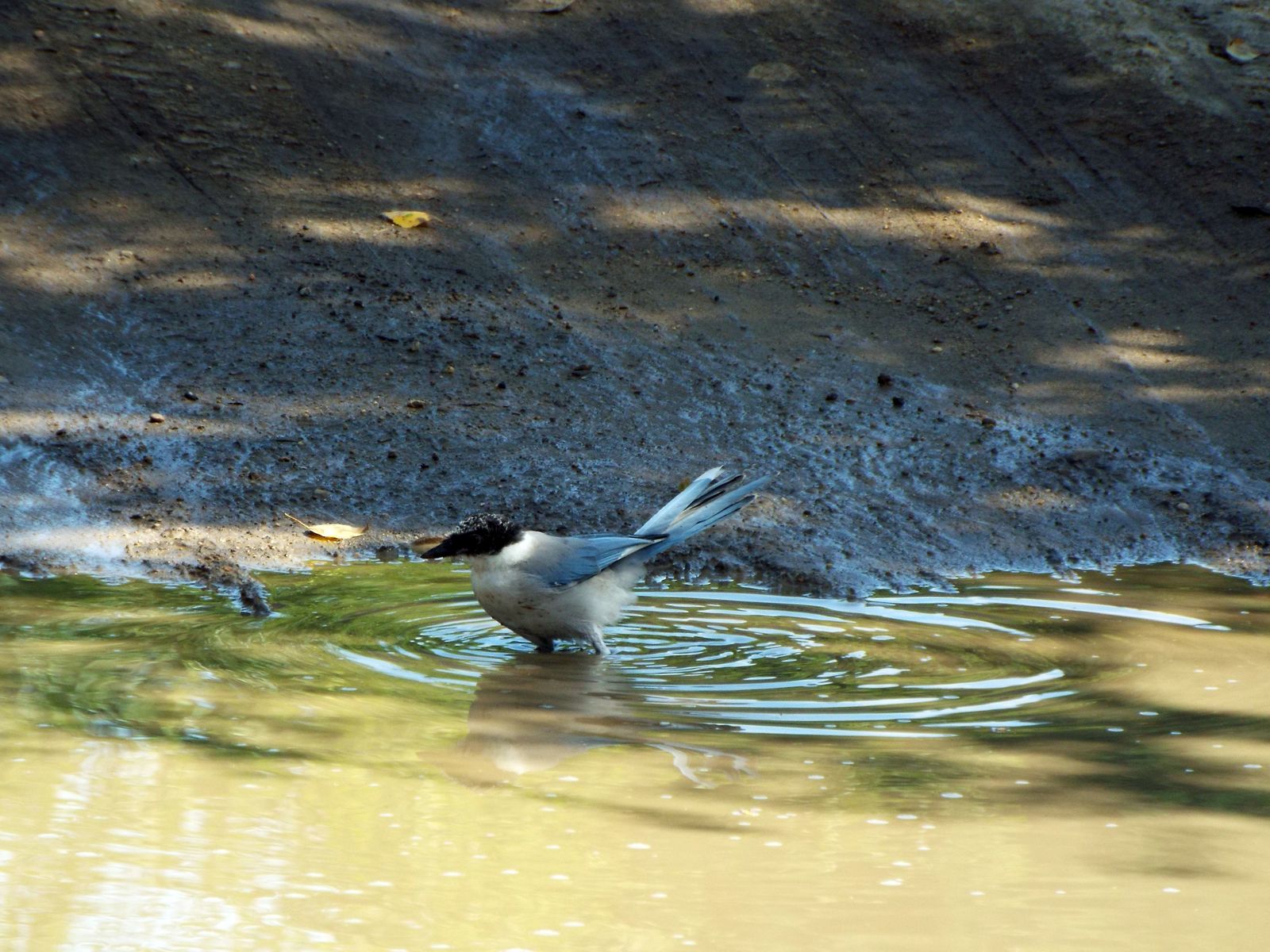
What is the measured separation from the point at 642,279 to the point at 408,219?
1.48 metres

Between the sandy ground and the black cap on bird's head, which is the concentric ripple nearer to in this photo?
the black cap on bird's head

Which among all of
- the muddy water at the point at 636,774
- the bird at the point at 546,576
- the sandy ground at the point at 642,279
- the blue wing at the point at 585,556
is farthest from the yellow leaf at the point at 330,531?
the blue wing at the point at 585,556

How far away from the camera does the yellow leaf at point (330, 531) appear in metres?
6.67

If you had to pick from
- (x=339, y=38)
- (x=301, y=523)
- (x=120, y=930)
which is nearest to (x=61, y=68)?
(x=339, y=38)

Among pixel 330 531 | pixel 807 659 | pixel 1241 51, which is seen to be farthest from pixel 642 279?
pixel 1241 51

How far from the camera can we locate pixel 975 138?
34.6ft

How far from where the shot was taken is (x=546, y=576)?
5.44 metres

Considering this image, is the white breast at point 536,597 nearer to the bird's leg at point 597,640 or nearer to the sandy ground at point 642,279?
the bird's leg at point 597,640

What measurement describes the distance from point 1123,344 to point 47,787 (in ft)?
22.1

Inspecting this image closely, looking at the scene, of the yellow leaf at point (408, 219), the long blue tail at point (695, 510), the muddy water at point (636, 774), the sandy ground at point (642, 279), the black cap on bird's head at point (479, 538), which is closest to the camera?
the muddy water at point (636, 774)

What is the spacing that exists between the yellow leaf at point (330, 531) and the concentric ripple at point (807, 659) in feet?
2.64

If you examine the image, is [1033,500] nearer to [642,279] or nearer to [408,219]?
[642,279]

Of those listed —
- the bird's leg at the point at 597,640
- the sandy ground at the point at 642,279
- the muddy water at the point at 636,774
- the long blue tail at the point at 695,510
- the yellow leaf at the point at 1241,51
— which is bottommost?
the muddy water at the point at 636,774

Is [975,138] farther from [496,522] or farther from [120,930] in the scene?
[120,930]
